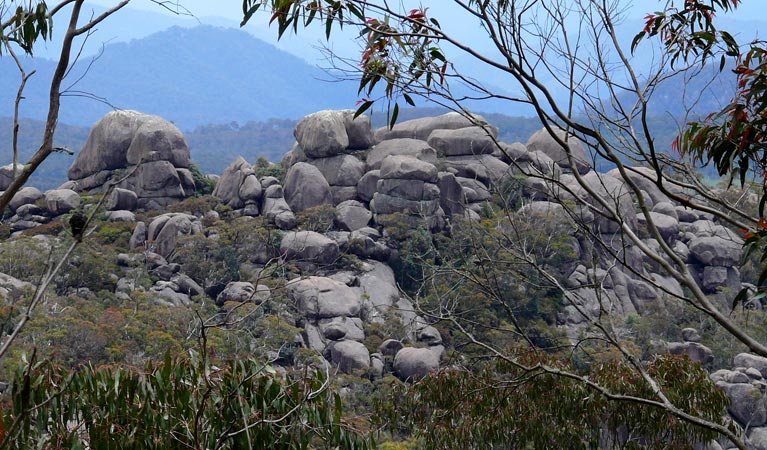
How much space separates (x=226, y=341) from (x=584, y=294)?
48.1 ft

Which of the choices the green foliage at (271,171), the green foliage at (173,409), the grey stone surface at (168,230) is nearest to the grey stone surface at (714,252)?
the green foliage at (271,171)

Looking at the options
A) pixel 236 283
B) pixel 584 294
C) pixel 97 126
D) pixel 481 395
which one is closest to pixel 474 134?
Answer: pixel 584 294

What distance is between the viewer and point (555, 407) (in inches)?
391

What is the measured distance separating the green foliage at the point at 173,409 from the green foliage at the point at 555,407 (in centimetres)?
482

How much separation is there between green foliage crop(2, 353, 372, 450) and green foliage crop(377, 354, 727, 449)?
15.8 feet

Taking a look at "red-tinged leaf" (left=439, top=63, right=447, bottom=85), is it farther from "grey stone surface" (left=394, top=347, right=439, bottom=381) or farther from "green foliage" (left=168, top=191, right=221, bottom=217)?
"green foliage" (left=168, top=191, right=221, bottom=217)

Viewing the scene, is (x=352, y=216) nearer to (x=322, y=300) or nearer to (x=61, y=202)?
(x=322, y=300)

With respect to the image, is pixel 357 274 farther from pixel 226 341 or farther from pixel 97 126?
pixel 97 126

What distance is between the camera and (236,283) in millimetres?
27750

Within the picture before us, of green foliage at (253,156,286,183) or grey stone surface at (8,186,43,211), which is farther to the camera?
green foliage at (253,156,286,183)

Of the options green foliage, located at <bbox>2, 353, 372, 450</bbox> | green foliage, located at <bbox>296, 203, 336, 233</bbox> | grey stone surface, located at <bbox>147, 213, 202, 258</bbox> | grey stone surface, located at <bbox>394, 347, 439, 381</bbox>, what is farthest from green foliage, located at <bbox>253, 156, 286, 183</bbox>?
green foliage, located at <bbox>2, 353, 372, 450</bbox>

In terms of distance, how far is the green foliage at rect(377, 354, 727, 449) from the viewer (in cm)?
965

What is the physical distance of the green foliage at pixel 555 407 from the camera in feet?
31.7

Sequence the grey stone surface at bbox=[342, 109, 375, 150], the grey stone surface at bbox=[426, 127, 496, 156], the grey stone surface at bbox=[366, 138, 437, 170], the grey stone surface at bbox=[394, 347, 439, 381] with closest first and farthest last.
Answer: the grey stone surface at bbox=[394, 347, 439, 381] → the grey stone surface at bbox=[366, 138, 437, 170] → the grey stone surface at bbox=[426, 127, 496, 156] → the grey stone surface at bbox=[342, 109, 375, 150]
